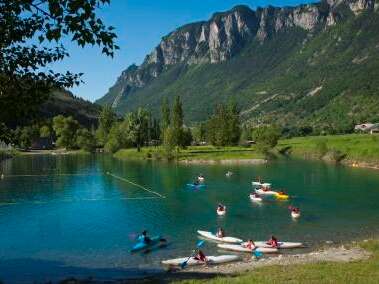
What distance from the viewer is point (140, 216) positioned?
66000 millimetres

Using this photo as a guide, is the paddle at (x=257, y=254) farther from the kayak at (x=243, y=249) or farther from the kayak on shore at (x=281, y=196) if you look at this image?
the kayak on shore at (x=281, y=196)

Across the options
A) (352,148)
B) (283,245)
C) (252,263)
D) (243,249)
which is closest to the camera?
(252,263)

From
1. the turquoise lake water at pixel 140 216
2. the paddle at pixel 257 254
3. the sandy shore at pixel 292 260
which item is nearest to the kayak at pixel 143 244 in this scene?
the turquoise lake water at pixel 140 216

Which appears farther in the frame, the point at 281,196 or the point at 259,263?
the point at 281,196

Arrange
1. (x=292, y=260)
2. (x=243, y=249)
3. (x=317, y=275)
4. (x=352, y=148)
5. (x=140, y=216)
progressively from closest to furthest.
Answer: (x=317, y=275)
(x=292, y=260)
(x=243, y=249)
(x=140, y=216)
(x=352, y=148)

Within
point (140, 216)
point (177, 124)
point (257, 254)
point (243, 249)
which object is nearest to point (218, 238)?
point (243, 249)

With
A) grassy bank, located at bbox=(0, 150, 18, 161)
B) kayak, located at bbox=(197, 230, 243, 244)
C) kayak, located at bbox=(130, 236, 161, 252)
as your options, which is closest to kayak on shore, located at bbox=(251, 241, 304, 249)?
kayak, located at bbox=(197, 230, 243, 244)

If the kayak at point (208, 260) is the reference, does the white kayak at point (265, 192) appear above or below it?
above

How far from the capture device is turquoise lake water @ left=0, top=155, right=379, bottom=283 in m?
44.1

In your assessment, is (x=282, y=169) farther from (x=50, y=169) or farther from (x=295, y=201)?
(x=50, y=169)

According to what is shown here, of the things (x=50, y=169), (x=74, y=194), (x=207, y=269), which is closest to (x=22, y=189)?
(x=74, y=194)

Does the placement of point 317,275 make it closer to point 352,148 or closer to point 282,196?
point 282,196

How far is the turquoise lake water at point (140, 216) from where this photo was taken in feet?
145

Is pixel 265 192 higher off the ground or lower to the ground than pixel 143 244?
higher
